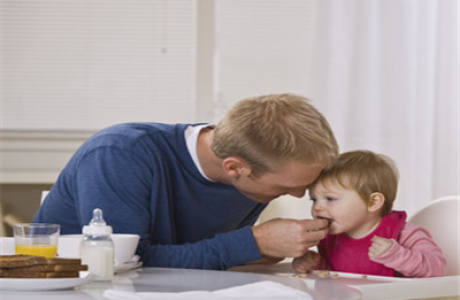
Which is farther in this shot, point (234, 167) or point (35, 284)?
point (234, 167)

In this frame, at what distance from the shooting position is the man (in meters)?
1.58

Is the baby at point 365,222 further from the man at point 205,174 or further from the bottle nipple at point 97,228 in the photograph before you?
the bottle nipple at point 97,228

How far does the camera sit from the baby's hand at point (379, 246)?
1.65 metres

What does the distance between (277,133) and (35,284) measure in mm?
676

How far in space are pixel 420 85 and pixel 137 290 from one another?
81.8 inches

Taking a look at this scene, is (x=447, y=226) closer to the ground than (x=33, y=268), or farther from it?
closer to the ground

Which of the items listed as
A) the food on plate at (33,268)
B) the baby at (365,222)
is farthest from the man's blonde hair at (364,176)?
the food on plate at (33,268)

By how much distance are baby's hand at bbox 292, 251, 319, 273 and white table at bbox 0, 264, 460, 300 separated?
0.21 metres

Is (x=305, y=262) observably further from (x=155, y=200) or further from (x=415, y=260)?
(x=155, y=200)

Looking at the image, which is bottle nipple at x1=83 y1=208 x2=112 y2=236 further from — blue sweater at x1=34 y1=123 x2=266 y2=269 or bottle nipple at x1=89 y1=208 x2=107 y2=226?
blue sweater at x1=34 y1=123 x2=266 y2=269

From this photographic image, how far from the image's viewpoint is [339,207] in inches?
67.7

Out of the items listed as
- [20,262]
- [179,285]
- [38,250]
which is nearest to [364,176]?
[179,285]

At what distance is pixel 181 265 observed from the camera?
5.18 ft

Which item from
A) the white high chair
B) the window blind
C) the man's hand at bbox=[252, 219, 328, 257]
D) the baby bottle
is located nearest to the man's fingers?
the man's hand at bbox=[252, 219, 328, 257]
